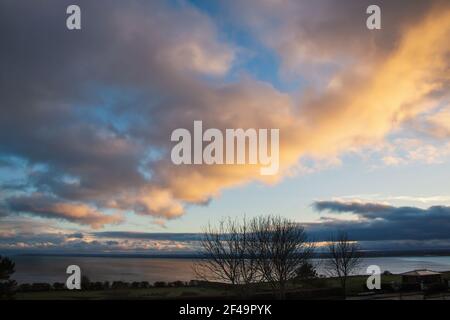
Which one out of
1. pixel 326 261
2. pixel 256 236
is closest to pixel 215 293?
pixel 256 236

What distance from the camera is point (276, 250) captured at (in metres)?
50.7

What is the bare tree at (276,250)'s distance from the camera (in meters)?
49.5

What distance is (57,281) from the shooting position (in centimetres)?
5491

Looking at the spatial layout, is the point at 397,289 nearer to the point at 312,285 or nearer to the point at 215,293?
the point at 312,285

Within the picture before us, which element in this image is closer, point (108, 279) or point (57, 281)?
point (57, 281)

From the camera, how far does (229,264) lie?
162 feet

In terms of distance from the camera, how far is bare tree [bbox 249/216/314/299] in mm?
49531
